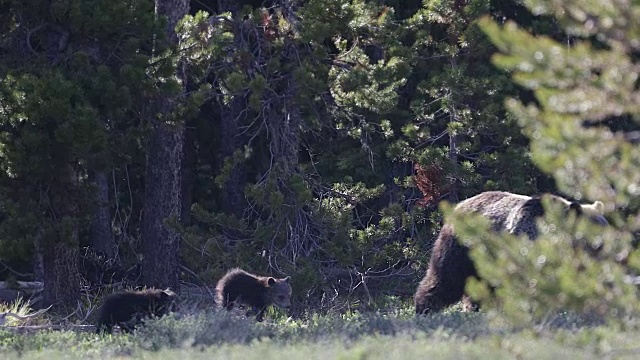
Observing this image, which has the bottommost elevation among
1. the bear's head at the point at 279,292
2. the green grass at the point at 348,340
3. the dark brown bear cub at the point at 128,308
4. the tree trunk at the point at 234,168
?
the bear's head at the point at 279,292

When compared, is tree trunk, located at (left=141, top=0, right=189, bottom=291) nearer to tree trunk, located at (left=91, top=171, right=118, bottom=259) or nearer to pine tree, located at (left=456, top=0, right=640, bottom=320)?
tree trunk, located at (left=91, top=171, right=118, bottom=259)

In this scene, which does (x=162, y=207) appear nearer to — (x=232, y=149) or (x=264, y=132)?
(x=264, y=132)

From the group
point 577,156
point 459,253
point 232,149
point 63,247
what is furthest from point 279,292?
point 577,156

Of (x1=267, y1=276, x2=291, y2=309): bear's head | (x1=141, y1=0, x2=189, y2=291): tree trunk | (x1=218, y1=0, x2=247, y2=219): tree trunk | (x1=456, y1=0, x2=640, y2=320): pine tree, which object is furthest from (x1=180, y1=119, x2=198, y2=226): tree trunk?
(x1=456, y1=0, x2=640, y2=320): pine tree

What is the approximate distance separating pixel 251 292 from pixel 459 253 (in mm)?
3926

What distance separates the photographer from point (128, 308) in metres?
13.3

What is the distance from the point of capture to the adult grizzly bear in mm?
12234

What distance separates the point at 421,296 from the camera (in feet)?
42.5

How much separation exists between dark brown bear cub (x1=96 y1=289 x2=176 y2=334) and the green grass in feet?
4.64

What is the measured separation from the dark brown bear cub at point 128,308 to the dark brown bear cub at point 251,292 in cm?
141

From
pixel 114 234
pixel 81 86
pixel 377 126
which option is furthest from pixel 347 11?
pixel 114 234

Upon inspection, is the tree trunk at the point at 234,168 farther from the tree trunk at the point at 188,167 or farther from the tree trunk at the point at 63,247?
the tree trunk at the point at 63,247

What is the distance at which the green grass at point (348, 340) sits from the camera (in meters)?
5.62

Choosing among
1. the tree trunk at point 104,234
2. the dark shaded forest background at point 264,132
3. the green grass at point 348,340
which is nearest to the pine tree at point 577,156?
the green grass at point 348,340
